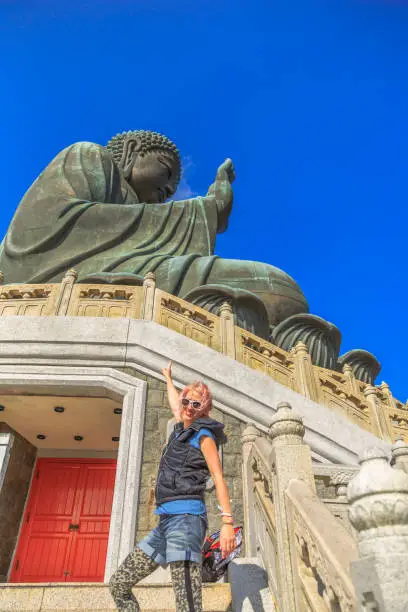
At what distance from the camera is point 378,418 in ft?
20.0

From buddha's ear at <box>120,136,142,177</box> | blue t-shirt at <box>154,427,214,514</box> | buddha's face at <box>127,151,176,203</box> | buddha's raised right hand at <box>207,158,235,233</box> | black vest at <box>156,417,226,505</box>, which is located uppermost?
buddha's ear at <box>120,136,142,177</box>

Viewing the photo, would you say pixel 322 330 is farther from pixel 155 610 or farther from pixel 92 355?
pixel 155 610

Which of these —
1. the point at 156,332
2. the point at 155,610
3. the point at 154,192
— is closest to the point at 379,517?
the point at 155,610

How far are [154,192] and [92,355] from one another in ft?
45.3

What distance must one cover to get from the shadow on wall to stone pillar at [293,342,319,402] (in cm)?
263

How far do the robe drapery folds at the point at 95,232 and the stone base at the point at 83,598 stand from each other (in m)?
8.10

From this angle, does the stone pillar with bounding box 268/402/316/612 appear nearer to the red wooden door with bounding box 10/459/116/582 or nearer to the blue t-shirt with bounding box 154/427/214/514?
the blue t-shirt with bounding box 154/427/214/514

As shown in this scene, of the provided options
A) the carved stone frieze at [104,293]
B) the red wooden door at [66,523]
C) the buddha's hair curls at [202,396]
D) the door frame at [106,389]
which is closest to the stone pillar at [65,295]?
the carved stone frieze at [104,293]

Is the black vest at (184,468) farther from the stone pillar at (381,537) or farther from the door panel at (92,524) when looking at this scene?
the door panel at (92,524)

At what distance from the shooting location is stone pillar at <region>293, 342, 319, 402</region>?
5.90 m

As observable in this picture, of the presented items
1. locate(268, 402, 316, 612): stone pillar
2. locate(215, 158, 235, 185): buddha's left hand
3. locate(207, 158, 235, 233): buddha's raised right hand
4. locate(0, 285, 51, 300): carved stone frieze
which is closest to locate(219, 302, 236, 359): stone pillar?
locate(0, 285, 51, 300): carved stone frieze

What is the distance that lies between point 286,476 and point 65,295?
4.47 meters

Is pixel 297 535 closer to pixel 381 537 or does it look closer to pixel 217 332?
pixel 381 537

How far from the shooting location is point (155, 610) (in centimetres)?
303
